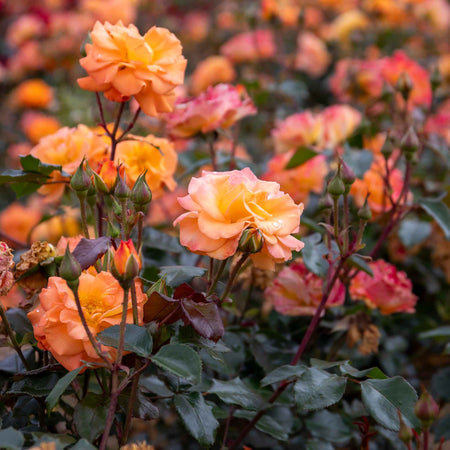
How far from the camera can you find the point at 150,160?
852mm

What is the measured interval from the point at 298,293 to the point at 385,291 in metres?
0.15

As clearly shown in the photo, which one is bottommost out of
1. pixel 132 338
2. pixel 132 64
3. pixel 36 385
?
pixel 36 385

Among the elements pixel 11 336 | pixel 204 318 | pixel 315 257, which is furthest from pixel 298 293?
pixel 11 336

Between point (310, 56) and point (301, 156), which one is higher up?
point (301, 156)

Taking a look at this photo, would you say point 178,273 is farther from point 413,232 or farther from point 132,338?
point 413,232

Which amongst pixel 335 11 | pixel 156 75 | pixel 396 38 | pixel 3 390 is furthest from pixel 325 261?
pixel 335 11

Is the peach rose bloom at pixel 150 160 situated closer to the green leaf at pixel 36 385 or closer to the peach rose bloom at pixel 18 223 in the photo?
the green leaf at pixel 36 385

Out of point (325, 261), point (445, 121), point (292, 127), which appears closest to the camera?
point (325, 261)

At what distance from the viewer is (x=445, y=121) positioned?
5.24ft

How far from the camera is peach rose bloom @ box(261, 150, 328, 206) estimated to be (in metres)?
1.12

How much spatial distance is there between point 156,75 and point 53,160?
22cm

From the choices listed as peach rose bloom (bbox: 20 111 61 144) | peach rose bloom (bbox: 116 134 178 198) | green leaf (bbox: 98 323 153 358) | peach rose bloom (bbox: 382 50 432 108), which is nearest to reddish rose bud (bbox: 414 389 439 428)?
green leaf (bbox: 98 323 153 358)

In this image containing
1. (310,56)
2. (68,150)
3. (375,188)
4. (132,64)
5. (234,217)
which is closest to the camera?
(234,217)

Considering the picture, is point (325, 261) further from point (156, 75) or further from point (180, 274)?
point (156, 75)
